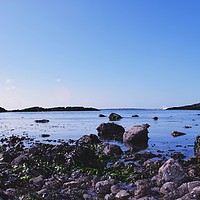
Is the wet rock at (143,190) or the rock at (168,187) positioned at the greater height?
the rock at (168,187)

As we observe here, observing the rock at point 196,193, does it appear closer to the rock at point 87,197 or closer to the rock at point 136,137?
the rock at point 87,197

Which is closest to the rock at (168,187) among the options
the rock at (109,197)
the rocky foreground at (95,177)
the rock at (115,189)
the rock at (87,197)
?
the rocky foreground at (95,177)

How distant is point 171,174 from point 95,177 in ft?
11.8

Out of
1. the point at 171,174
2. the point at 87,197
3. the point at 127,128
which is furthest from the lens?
the point at 127,128

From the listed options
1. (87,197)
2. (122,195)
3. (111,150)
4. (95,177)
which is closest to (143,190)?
(122,195)

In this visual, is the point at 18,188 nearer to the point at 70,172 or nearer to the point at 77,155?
the point at 70,172

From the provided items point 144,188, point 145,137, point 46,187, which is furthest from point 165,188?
point 145,137

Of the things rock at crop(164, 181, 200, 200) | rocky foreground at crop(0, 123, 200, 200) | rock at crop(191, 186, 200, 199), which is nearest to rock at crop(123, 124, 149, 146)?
rocky foreground at crop(0, 123, 200, 200)

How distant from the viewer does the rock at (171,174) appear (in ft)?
37.2

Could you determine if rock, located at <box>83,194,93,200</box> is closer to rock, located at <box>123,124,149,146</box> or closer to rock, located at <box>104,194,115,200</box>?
rock, located at <box>104,194,115,200</box>

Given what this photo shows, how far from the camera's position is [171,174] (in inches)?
455

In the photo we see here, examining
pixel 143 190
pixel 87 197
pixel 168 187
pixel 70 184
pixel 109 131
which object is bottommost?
pixel 87 197

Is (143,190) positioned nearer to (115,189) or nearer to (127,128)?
(115,189)

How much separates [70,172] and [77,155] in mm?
1880
